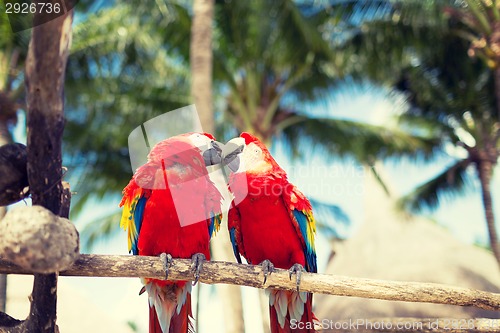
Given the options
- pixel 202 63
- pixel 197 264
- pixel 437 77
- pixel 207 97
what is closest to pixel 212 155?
pixel 197 264

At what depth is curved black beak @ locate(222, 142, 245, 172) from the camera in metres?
3.27

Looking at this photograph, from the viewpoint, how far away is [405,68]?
32.4ft

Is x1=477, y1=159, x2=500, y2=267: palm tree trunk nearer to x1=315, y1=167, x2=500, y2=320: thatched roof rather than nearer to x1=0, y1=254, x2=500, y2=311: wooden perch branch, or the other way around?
x1=315, y1=167, x2=500, y2=320: thatched roof

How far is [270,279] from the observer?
2.77 metres

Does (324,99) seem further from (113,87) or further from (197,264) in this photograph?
(197,264)

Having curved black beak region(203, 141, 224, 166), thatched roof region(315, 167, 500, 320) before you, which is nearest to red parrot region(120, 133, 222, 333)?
curved black beak region(203, 141, 224, 166)

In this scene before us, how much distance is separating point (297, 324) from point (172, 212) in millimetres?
1001

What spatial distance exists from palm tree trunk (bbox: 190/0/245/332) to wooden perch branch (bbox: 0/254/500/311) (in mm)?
2542

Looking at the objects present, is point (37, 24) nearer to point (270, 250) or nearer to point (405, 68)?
point (270, 250)

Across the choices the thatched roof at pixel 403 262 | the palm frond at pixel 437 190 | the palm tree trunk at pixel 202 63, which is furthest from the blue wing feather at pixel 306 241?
the palm frond at pixel 437 190

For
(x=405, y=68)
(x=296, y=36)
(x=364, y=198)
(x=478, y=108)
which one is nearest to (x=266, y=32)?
(x=296, y=36)

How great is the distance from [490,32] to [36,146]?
7.64 metres

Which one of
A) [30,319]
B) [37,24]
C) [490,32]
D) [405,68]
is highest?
[405,68]

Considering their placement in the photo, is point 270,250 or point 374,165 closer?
point 270,250
